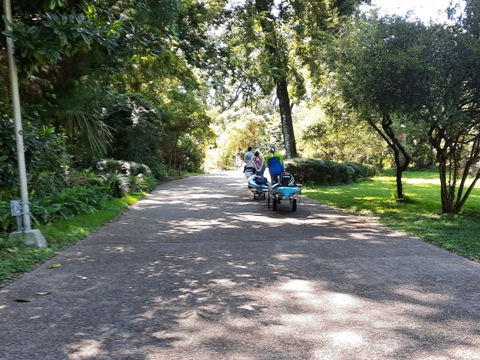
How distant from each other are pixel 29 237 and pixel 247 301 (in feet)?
13.0

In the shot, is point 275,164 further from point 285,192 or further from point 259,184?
point 285,192

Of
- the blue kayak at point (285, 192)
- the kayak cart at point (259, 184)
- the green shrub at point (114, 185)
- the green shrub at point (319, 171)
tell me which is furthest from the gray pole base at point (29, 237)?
the green shrub at point (319, 171)

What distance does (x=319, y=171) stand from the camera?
19.4 metres

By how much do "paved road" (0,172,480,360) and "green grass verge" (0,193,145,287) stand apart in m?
0.21

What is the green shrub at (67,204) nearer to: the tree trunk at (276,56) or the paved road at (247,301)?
the paved road at (247,301)

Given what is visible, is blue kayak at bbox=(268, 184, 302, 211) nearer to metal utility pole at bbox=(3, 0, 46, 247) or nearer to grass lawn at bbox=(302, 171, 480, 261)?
grass lawn at bbox=(302, 171, 480, 261)

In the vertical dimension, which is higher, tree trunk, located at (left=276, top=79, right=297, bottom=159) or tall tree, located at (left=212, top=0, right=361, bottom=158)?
tall tree, located at (left=212, top=0, right=361, bottom=158)

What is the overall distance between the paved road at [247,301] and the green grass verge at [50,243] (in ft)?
0.68

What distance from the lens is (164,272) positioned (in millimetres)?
5230

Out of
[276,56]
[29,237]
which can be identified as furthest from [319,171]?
[29,237]

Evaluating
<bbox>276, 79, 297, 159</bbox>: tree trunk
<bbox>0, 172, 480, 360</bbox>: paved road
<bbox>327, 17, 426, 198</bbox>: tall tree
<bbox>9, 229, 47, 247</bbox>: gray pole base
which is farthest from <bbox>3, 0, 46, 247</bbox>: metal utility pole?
<bbox>276, 79, 297, 159</bbox>: tree trunk

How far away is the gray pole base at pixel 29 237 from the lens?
6.19m

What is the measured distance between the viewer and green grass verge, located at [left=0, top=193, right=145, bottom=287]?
17.2ft

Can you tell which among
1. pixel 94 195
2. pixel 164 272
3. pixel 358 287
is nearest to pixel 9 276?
pixel 164 272
